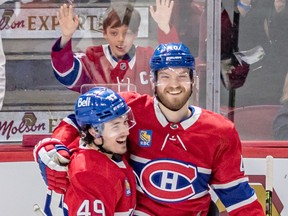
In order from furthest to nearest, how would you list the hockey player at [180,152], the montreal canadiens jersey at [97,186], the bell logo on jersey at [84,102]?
the hockey player at [180,152]
the bell logo on jersey at [84,102]
the montreal canadiens jersey at [97,186]

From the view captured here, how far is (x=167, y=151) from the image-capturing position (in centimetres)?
427

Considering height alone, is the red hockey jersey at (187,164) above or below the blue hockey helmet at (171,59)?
below

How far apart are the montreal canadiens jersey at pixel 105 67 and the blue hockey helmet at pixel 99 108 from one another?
932 millimetres

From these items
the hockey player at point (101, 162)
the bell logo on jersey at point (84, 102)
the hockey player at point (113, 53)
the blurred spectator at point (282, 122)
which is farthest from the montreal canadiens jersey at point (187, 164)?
the blurred spectator at point (282, 122)

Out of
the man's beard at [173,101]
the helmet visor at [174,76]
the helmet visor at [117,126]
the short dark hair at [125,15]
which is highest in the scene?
the short dark hair at [125,15]

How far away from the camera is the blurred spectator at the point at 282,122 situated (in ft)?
17.1

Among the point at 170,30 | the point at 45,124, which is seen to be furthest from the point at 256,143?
the point at 45,124

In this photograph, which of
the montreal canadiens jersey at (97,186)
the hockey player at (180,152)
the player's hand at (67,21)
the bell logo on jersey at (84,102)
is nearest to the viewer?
the montreal canadiens jersey at (97,186)

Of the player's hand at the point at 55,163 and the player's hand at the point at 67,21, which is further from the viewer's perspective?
the player's hand at the point at 67,21

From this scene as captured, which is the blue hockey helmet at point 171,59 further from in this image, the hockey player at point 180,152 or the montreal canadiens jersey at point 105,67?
the montreal canadiens jersey at point 105,67

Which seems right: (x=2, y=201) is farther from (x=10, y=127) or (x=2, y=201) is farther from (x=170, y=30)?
(x=170, y=30)

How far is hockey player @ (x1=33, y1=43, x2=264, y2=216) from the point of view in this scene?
421 centimetres

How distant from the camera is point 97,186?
4.00 meters

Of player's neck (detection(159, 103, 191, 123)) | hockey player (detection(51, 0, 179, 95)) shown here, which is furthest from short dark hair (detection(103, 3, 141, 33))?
player's neck (detection(159, 103, 191, 123))
